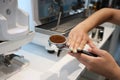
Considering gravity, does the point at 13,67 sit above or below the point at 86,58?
below

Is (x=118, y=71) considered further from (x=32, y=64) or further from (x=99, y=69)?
(x=32, y=64)

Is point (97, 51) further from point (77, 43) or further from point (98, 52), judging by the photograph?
point (77, 43)

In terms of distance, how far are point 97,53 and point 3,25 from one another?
35 cm

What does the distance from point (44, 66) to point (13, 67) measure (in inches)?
5.8

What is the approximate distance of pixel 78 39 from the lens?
66 cm

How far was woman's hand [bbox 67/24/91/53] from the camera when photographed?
0.59 meters

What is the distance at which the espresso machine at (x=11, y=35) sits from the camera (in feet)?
1.90

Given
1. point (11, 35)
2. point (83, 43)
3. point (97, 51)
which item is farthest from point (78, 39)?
point (11, 35)

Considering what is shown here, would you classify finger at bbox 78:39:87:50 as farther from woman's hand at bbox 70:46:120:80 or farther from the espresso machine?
the espresso machine

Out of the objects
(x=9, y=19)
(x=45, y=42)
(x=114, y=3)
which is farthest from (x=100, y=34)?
(x=114, y=3)

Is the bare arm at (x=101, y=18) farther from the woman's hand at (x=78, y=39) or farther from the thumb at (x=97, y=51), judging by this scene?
the thumb at (x=97, y=51)

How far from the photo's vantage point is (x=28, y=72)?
0.71 metres

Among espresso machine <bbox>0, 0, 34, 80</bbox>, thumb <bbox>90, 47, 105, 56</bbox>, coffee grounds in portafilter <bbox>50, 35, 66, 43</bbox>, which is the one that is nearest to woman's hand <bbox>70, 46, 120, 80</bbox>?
thumb <bbox>90, 47, 105, 56</bbox>

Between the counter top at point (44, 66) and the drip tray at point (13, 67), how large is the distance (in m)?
0.02
